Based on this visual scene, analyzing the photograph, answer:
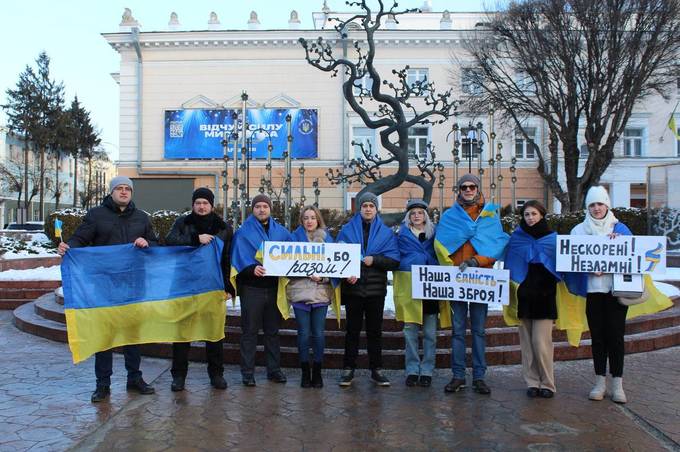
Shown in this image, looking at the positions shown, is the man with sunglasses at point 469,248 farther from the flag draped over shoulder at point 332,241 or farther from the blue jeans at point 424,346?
the flag draped over shoulder at point 332,241

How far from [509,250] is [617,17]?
17.5m

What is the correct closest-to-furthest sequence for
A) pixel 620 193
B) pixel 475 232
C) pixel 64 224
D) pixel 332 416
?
pixel 332 416
pixel 475 232
pixel 64 224
pixel 620 193

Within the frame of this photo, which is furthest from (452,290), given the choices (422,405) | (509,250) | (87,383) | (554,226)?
(554,226)

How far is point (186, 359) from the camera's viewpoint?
Result: 19.7ft

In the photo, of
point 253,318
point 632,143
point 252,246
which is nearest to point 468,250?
point 252,246

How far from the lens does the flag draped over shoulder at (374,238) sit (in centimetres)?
598

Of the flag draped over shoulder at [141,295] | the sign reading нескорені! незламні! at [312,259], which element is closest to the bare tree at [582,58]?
the sign reading нескорені! незламні! at [312,259]

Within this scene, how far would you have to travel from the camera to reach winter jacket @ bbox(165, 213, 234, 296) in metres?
6.07

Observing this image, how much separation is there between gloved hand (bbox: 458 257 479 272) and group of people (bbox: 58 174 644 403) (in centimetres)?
1

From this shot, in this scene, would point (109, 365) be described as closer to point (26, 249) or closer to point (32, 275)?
point (32, 275)

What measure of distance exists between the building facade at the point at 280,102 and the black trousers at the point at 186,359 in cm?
2781

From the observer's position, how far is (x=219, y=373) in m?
6.01

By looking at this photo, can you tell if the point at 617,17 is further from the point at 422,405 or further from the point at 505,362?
the point at 422,405

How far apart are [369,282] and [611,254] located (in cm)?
229
